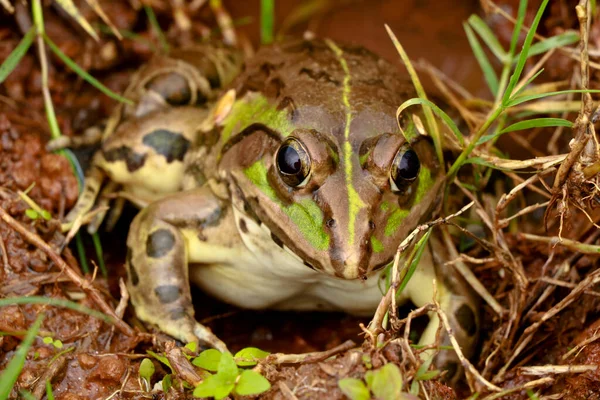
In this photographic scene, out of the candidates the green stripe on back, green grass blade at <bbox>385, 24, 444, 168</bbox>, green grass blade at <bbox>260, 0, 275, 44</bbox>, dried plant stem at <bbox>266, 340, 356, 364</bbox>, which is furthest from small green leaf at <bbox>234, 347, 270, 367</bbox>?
green grass blade at <bbox>260, 0, 275, 44</bbox>

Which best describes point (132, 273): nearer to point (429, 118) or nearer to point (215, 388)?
point (215, 388)

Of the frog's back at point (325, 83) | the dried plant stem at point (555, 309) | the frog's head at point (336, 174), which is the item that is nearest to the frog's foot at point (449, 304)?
the dried plant stem at point (555, 309)

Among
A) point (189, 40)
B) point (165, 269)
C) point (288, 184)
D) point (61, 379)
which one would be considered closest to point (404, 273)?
point (288, 184)

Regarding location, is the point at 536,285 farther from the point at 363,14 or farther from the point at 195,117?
the point at 363,14

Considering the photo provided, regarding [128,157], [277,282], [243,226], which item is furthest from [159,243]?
[128,157]

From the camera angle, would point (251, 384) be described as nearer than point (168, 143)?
Yes

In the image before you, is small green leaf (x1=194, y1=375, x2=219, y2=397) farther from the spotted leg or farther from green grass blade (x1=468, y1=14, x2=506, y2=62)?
green grass blade (x1=468, y1=14, x2=506, y2=62)

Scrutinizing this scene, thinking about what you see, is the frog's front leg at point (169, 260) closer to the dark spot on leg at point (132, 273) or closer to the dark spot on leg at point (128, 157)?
the dark spot on leg at point (132, 273)

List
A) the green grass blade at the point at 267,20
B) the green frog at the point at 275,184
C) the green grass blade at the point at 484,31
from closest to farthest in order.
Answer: the green frog at the point at 275,184 < the green grass blade at the point at 484,31 < the green grass blade at the point at 267,20

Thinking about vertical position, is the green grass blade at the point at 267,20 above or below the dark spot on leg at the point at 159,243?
above
